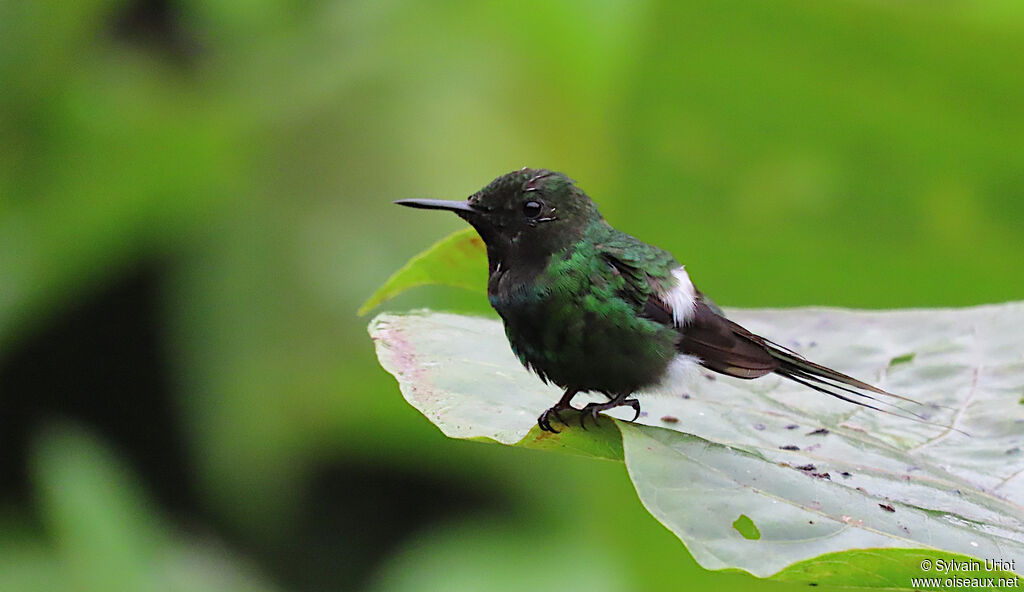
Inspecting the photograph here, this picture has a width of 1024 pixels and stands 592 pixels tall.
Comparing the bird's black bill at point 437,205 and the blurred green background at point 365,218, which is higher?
the bird's black bill at point 437,205

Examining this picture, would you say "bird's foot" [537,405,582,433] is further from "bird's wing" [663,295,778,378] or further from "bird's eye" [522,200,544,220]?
"bird's eye" [522,200,544,220]

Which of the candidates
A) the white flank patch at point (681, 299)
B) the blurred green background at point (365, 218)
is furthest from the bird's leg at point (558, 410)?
the blurred green background at point (365, 218)

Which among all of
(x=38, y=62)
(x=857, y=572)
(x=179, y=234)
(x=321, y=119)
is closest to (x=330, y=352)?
(x=179, y=234)

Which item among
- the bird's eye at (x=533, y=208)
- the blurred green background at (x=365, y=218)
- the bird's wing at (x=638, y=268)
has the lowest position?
the blurred green background at (x=365, y=218)

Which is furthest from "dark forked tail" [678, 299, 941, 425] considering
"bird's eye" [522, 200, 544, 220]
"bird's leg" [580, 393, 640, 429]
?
"bird's eye" [522, 200, 544, 220]

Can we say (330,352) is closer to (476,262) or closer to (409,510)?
(409,510)

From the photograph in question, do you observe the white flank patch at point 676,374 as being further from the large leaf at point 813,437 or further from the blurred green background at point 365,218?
the blurred green background at point 365,218
